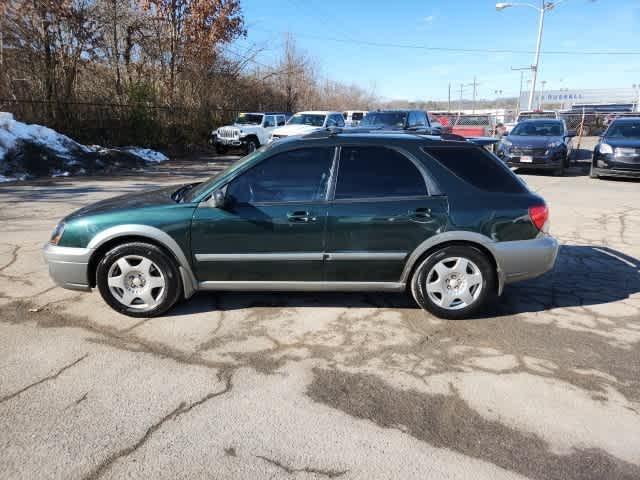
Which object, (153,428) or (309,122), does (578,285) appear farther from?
(309,122)

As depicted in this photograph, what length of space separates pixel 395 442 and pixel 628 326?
2.64m

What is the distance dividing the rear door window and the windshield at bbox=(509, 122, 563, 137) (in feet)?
40.3

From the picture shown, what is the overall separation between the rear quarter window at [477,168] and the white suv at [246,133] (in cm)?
1596

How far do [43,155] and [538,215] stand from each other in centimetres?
1380

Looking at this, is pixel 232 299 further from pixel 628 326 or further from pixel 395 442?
pixel 628 326

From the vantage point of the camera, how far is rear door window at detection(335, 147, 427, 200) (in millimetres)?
3801

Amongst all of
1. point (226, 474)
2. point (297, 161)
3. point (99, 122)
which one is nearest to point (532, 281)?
point (297, 161)

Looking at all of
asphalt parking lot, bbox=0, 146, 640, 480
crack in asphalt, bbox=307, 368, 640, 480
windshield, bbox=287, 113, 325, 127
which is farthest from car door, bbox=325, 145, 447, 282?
windshield, bbox=287, 113, 325, 127

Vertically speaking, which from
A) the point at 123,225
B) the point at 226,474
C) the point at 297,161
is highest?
the point at 297,161

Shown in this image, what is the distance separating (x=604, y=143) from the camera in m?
12.8

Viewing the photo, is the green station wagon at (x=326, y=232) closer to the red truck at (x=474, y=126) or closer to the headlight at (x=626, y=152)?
the headlight at (x=626, y=152)

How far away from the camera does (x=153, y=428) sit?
2555 mm

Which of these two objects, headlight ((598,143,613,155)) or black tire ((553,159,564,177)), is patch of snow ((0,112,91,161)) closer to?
black tire ((553,159,564,177))

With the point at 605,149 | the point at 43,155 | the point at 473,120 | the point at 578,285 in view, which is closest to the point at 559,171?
the point at 605,149
